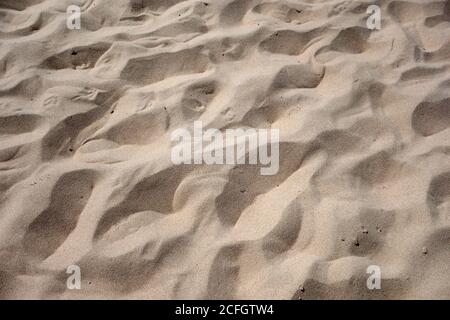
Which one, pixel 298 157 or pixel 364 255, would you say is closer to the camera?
pixel 364 255

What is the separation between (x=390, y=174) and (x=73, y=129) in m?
1.46

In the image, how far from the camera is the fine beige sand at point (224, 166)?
5.42ft

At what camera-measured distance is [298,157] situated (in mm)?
1955

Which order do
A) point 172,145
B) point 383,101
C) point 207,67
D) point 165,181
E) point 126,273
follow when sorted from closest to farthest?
point 126,273 < point 165,181 < point 172,145 < point 383,101 < point 207,67

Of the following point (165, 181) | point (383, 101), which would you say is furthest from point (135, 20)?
point (383, 101)

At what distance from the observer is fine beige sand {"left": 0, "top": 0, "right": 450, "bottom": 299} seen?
1.65 m

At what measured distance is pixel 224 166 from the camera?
1934mm

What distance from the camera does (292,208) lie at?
1.78 metres

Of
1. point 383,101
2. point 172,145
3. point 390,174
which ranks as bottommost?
point 390,174

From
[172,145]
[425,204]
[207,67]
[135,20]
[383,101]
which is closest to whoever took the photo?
[425,204]

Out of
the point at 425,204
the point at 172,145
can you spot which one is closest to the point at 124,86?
the point at 172,145

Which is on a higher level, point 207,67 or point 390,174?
point 207,67

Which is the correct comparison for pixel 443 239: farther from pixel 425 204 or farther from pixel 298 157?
pixel 298 157

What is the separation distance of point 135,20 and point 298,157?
1399mm
